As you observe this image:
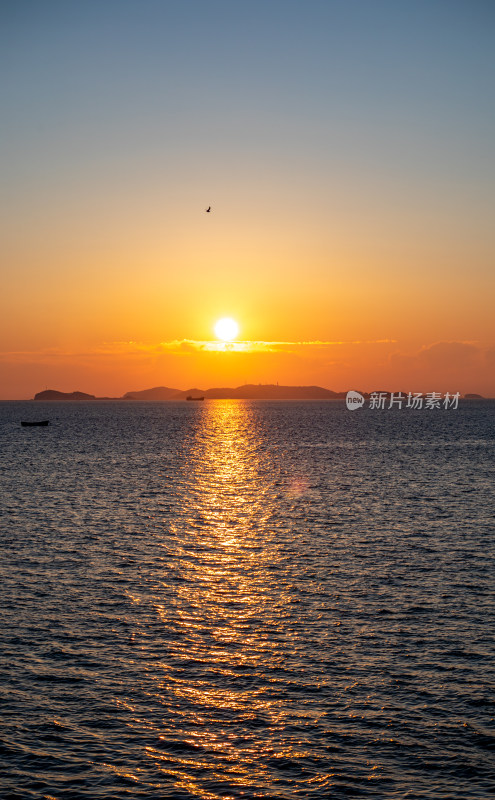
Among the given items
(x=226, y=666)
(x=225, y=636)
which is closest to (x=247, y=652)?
(x=226, y=666)

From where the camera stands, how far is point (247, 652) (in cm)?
3077

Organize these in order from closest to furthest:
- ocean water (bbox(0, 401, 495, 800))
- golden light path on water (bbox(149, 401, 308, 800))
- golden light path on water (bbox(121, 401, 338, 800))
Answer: ocean water (bbox(0, 401, 495, 800)) → golden light path on water (bbox(121, 401, 338, 800)) → golden light path on water (bbox(149, 401, 308, 800))

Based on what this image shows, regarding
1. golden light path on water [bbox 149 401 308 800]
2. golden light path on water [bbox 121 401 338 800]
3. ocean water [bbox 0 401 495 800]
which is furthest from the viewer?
golden light path on water [bbox 149 401 308 800]

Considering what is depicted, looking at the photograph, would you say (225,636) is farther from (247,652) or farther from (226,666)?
(226,666)

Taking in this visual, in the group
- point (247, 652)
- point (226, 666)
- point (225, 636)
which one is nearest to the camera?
point (226, 666)

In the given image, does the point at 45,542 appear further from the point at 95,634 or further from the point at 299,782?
the point at 299,782

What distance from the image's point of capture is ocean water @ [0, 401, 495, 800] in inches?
851

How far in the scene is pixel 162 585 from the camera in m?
41.4

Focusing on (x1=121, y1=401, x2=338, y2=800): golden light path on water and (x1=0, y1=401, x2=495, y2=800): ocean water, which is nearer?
(x1=0, y1=401, x2=495, y2=800): ocean water

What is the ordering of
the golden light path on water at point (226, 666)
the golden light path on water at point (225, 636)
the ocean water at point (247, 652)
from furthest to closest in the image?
the golden light path on water at point (225, 636) < the golden light path on water at point (226, 666) < the ocean water at point (247, 652)

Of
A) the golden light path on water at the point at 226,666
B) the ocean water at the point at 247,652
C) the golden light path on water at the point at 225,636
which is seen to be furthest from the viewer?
the golden light path on water at the point at 225,636

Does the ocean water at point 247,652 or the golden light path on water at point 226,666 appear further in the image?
the golden light path on water at point 226,666

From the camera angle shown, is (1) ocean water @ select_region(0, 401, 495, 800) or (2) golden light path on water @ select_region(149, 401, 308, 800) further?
(2) golden light path on water @ select_region(149, 401, 308, 800)

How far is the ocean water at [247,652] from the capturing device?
21625 mm
